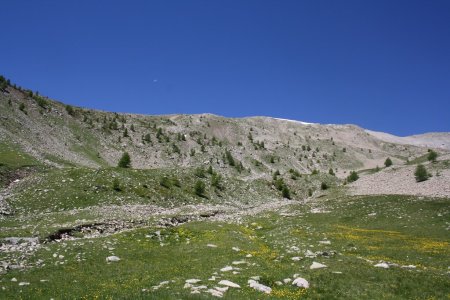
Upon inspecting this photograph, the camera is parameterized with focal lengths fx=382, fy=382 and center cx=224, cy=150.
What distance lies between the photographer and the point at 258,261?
24.7 meters

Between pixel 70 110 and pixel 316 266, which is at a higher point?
pixel 70 110

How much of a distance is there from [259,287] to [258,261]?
6215 millimetres

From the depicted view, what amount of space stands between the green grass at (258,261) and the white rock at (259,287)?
1.16 feet

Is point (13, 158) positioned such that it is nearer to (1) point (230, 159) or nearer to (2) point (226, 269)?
(2) point (226, 269)

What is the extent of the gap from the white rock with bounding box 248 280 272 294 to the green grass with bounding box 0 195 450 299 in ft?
1.16

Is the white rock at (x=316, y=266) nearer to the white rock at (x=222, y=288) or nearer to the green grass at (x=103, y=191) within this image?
the white rock at (x=222, y=288)

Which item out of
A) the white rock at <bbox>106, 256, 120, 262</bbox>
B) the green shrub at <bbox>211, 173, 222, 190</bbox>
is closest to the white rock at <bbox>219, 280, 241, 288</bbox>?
the white rock at <bbox>106, 256, 120, 262</bbox>

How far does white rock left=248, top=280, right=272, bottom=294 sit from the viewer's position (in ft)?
59.6

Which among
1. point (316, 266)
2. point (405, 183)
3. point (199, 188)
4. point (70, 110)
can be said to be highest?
point (70, 110)

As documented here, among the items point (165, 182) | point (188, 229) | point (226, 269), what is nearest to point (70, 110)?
point (165, 182)

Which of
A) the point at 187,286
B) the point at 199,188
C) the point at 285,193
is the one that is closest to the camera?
the point at 187,286

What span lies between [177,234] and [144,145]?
91.7 metres

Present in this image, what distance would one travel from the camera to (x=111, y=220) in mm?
41219

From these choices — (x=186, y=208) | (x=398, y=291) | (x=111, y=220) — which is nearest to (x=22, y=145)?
(x=186, y=208)
